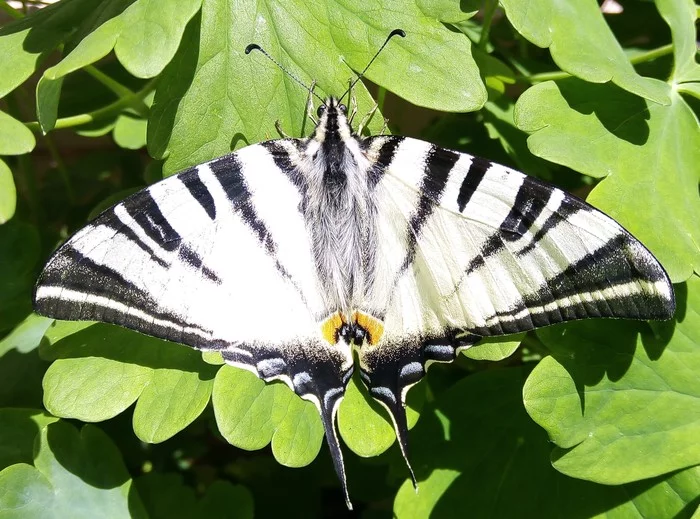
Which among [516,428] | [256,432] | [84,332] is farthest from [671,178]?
[84,332]

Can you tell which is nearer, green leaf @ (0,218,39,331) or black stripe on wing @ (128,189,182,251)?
black stripe on wing @ (128,189,182,251)

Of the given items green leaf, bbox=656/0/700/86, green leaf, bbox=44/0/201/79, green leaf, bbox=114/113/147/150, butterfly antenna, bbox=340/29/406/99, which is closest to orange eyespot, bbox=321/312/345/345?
butterfly antenna, bbox=340/29/406/99

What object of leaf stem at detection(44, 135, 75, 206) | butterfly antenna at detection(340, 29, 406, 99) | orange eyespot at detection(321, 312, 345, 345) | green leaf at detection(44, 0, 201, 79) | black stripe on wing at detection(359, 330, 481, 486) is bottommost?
leaf stem at detection(44, 135, 75, 206)

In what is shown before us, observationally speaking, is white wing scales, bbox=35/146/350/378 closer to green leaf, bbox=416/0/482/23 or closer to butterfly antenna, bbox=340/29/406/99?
butterfly antenna, bbox=340/29/406/99

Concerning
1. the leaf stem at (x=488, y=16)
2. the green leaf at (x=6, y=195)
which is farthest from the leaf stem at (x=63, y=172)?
the leaf stem at (x=488, y=16)

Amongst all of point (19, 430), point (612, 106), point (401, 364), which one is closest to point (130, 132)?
point (19, 430)

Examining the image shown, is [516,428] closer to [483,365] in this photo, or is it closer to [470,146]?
[483,365]
